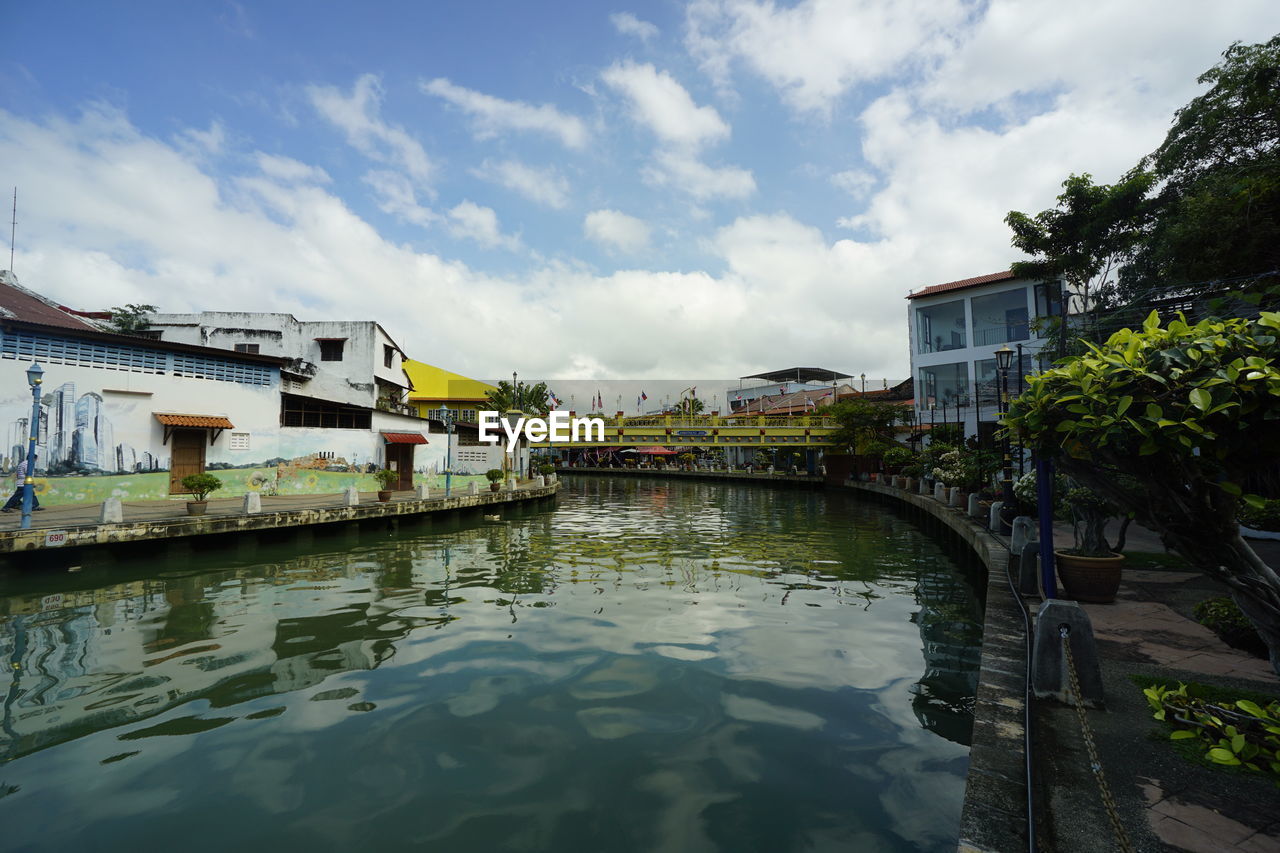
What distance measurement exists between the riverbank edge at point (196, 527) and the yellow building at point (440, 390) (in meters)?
27.5

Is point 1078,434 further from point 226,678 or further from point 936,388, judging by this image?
→ point 936,388

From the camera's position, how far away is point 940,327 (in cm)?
3762

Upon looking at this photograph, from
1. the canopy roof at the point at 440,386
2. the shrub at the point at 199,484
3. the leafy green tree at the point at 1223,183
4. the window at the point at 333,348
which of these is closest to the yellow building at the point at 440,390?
the canopy roof at the point at 440,386

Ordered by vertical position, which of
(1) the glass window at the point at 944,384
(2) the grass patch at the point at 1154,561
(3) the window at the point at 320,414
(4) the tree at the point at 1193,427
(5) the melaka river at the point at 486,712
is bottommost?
(5) the melaka river at the point at 486,712

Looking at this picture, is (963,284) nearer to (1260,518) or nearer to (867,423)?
(867,423)

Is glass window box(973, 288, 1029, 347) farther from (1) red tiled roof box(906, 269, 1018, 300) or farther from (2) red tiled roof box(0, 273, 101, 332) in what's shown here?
(2) red tiled roof box(0, 273, 101, 332)

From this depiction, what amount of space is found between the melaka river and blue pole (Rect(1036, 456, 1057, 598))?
1.34 m

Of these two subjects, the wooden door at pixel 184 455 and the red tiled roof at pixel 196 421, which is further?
the wooden door at pixel 184 455

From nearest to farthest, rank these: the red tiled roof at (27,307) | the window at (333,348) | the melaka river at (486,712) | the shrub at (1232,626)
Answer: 1. the melaka river at (486,712)
2. the shrub at (1232,626)
3. the red tiled roof at (27,307)
4. the window at (333,348)

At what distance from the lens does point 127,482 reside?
63.9 ft

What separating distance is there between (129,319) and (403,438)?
1884cm

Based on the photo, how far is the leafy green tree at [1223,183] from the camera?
13.3m

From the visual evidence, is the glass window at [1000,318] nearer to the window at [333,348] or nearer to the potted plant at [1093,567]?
the potted plant at [1093,567]

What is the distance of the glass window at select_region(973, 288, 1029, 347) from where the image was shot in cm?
3362
